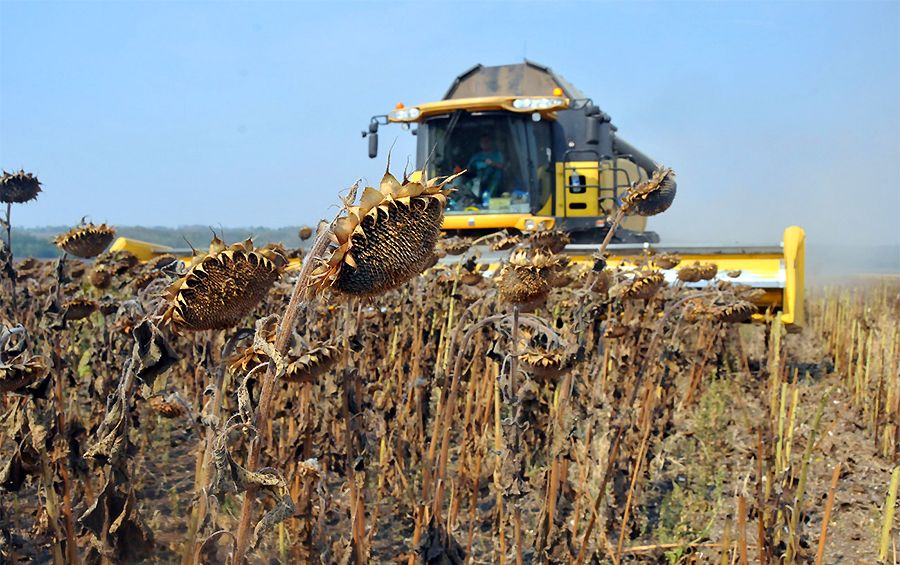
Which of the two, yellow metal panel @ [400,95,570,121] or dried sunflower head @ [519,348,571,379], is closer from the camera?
dried sunflower head @ [519,348,571,379]

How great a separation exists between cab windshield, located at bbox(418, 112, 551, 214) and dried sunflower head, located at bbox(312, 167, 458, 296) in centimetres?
811

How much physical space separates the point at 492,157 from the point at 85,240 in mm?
6387

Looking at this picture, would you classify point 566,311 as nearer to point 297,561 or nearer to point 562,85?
point 297,561

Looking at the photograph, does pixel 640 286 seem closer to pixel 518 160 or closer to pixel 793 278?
pixel 793 278

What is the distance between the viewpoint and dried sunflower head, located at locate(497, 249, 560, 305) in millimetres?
2809

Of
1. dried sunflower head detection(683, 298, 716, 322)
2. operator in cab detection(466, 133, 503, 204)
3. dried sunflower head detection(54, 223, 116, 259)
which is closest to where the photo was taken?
dried sunflower head detection(54, 223, 116, 259)

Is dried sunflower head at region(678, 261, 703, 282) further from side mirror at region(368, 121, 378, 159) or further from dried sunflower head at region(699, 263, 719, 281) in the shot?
side mirror at region(368, 121, 378, 159)

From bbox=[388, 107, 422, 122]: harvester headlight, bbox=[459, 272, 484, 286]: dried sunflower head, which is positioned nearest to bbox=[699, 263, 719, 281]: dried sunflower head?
bbox=[459, 272, 484, 286]: dried sunflower head

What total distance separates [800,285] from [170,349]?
22.2ft

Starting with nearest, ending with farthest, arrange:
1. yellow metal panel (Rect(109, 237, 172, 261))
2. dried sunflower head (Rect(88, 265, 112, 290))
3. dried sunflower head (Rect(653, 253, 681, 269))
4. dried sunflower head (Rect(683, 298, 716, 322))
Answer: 1. dried sunflower head (Rect(88, 265, 112, 290))
2. dried sunflower head (Rect(683, 298, 716, 322))
3. dried sunflower head (Rect(653, 253, 681, 269))
4. yellow metal panel (Rect(109, 237, 172, 261))

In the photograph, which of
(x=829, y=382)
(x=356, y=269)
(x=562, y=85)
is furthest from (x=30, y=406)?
(x=562, y=85)

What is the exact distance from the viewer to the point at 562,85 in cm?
1218

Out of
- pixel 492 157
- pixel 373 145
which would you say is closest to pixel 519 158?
pixel 492 157

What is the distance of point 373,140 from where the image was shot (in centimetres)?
1004
